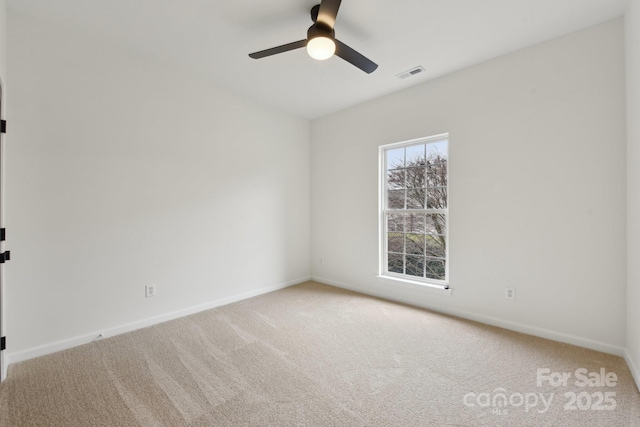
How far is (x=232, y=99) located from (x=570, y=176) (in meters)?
3.72

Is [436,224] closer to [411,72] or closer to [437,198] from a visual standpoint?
[437,198]

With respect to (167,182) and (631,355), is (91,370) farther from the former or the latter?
(631,355)

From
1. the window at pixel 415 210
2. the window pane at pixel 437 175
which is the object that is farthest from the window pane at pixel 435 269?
the window pane at pixel 437 175

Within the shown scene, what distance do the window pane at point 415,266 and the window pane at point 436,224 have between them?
39 centimetres

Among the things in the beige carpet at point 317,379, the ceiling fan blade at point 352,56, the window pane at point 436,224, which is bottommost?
the beige carpet at point 317,379

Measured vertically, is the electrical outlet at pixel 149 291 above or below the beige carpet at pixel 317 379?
above

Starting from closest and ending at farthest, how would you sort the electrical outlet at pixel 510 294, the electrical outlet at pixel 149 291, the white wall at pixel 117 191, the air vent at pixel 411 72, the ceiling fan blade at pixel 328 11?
the ceiling fan blade at pixel 328 11 < the white wall at pixel 117 191 < the electrical outlet at pixel 510 294 < the electrical outlet at pixel 149 291 < the air vent at pixel 411 72

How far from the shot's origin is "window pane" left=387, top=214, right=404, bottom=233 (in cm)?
362

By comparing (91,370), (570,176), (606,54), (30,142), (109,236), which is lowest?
(91,370)

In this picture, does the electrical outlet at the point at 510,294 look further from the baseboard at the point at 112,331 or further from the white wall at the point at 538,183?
the baseboard at the point at 112,331

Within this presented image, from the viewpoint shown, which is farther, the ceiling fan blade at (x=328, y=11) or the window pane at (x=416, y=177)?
the window pane at (x=416, y=177)

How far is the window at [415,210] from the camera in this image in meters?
3.25

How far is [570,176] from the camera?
236 centimetres

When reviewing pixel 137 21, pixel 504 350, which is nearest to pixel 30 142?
pixel 137 21
